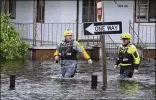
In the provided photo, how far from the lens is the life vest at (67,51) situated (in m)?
14.7

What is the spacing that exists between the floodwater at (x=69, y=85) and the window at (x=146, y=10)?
6554 mm

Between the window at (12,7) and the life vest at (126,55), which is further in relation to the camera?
the window at (12,7)

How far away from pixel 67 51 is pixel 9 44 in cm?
583

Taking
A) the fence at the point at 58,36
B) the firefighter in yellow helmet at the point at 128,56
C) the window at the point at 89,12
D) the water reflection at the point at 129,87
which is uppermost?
the window at the point at 89,12

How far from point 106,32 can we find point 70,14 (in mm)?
11733

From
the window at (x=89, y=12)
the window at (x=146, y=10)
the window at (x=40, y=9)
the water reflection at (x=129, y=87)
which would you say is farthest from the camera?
the window at (x=146, y=10)

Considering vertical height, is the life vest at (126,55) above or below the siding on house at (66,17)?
below

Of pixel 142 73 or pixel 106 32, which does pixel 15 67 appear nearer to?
pixel 142 73

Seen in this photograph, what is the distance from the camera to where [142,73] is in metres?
17.1

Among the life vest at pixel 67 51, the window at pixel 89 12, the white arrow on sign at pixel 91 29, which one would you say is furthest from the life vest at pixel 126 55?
the window at pixel 89 12

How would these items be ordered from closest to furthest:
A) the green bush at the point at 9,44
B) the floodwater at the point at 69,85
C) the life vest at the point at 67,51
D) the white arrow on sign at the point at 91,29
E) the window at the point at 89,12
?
the floodwater at the point at 69,85 → the white arrow on sign at the point at 91,29 → the life vest at the point at 67,51 → the green bush at the point at 9,44 → the window at the point at 89,12

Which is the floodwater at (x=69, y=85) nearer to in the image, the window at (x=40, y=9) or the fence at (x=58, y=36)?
the fence at (x=58, y=36)

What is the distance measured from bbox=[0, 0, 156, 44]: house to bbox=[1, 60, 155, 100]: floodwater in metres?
5.50

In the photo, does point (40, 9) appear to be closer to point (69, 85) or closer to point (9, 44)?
point (9, 44)
